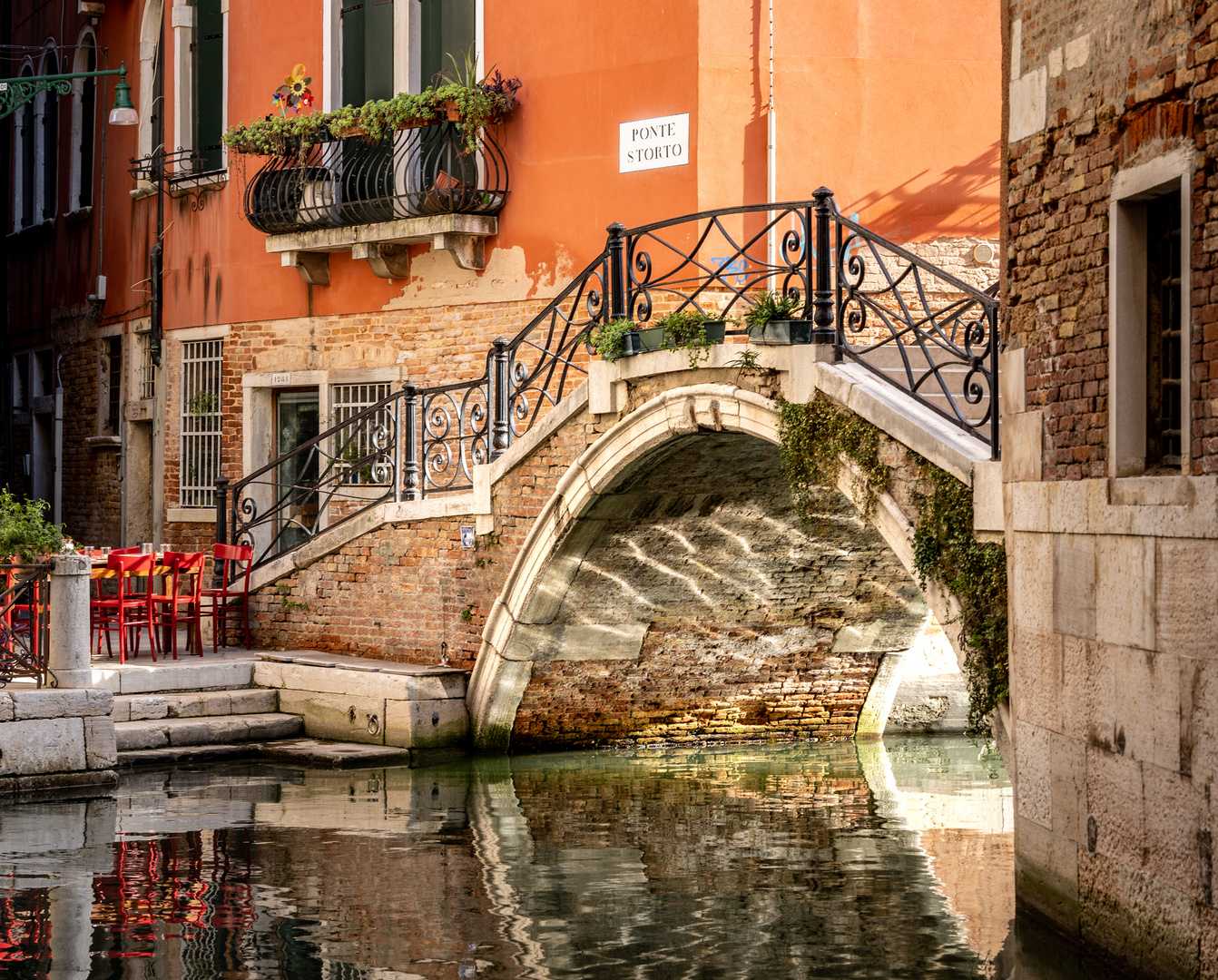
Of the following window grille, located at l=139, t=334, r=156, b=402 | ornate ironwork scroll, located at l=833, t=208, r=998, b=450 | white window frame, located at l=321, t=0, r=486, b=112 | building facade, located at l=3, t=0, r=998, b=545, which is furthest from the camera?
window grille, located at l=139, t=334, r=156, b=402

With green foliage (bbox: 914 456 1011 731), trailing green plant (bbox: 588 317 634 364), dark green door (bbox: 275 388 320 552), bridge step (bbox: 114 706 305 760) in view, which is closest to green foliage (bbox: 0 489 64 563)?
bridge step (bbox: 114 706 305 760)

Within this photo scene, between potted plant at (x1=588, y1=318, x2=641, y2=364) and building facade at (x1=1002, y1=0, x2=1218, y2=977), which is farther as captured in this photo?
potted plant at (x1=588, y1=318, x2=641, y2=364)

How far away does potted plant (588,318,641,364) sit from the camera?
31.4 ft

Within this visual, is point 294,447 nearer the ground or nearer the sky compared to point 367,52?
nearer the ground

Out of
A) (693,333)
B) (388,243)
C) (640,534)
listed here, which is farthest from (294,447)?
(693,333)

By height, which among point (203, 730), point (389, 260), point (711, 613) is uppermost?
point (389, 260)

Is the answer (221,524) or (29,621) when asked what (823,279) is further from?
(221,524)

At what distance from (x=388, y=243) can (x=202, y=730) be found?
13.5 feet

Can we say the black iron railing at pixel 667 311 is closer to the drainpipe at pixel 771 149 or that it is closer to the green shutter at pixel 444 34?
the drainpipe at pixel 771 149

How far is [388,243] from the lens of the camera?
13.1 meters

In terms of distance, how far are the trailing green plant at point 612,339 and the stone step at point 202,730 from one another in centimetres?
336

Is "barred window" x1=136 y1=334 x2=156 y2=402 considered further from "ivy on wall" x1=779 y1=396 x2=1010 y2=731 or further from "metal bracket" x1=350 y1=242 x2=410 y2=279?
"ivy on wall" x1=779 y1=396 x2=1010 y2=731

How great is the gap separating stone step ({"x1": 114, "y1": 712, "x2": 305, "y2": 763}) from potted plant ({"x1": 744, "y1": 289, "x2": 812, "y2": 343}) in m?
4.44

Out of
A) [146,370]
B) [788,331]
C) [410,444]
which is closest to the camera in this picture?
[788,331]
